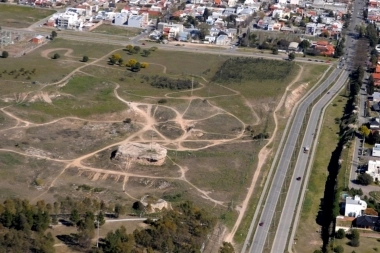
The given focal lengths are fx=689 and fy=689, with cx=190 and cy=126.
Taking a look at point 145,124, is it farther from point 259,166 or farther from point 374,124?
point 374,124

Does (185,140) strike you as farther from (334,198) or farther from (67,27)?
(67,27)

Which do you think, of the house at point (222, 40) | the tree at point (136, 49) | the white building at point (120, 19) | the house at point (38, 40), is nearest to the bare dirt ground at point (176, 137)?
the tree at point (136, 49)

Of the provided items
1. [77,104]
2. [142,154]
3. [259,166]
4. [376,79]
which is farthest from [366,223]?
[376,79]

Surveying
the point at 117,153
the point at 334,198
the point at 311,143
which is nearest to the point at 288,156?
the point at 311,143

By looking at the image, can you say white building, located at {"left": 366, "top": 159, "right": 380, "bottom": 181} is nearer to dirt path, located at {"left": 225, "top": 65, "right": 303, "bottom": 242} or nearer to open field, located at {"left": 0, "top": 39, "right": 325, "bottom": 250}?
open field, located at {"left": 0, "top": 39, "right": 325, "bottom": 250}

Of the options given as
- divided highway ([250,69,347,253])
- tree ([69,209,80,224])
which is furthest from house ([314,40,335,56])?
tree ([69,209,80,224])

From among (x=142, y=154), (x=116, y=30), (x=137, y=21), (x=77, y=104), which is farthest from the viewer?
(x=137, y=21)
